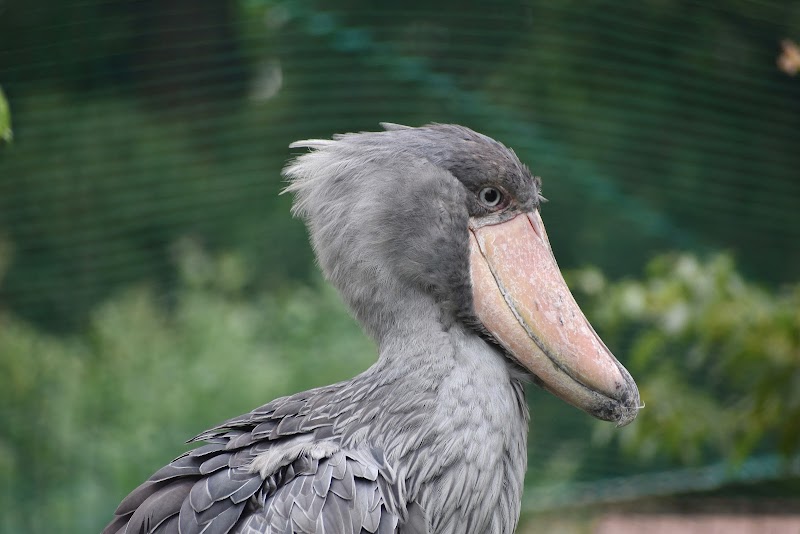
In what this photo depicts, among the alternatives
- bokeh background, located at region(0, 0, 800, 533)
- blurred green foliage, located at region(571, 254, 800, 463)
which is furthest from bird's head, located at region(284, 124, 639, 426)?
bokeh background, located at region(0, 0, 800, 533)

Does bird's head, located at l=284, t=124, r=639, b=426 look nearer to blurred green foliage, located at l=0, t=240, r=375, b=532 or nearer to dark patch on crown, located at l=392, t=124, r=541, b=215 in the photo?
dark patch on crown, located at l=392, t=124, r=541, b=215

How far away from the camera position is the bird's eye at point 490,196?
83.0 inches

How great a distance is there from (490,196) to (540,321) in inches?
10.2

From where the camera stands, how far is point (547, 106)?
15.1 ft

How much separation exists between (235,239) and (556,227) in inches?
56.3

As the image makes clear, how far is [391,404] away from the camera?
1.99 metres

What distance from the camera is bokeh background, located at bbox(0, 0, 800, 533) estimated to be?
4293mm

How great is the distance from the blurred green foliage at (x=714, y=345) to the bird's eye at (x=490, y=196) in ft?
4.41

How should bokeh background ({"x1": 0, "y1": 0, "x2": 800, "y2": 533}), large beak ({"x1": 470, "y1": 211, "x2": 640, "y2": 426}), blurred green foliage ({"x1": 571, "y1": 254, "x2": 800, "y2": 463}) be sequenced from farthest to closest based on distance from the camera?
bokeh background ({"x1": 0, "y1": 0, "x2": 800, "y2": 533}) → blurred green foliage ({"x1": 571, "y1": 254, "x2": 800, "y2": 463}) → large beak ({"x1": 470, "y1": 211, "x2": 640, "y2": 426})

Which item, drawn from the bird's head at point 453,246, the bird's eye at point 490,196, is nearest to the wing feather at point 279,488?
the bird's head at point 453,246

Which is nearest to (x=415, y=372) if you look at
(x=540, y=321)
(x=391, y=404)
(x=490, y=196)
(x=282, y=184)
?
→ (x=391, y=404)

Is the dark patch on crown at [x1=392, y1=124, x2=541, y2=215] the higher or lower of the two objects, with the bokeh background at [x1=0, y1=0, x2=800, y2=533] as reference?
higher

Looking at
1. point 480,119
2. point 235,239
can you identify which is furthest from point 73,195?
point 480,119

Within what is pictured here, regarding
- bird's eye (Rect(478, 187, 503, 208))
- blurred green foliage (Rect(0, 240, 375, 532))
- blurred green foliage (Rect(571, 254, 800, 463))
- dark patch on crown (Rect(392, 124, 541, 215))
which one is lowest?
blurred green foliage (Rect(0, 240, 375, 532))
